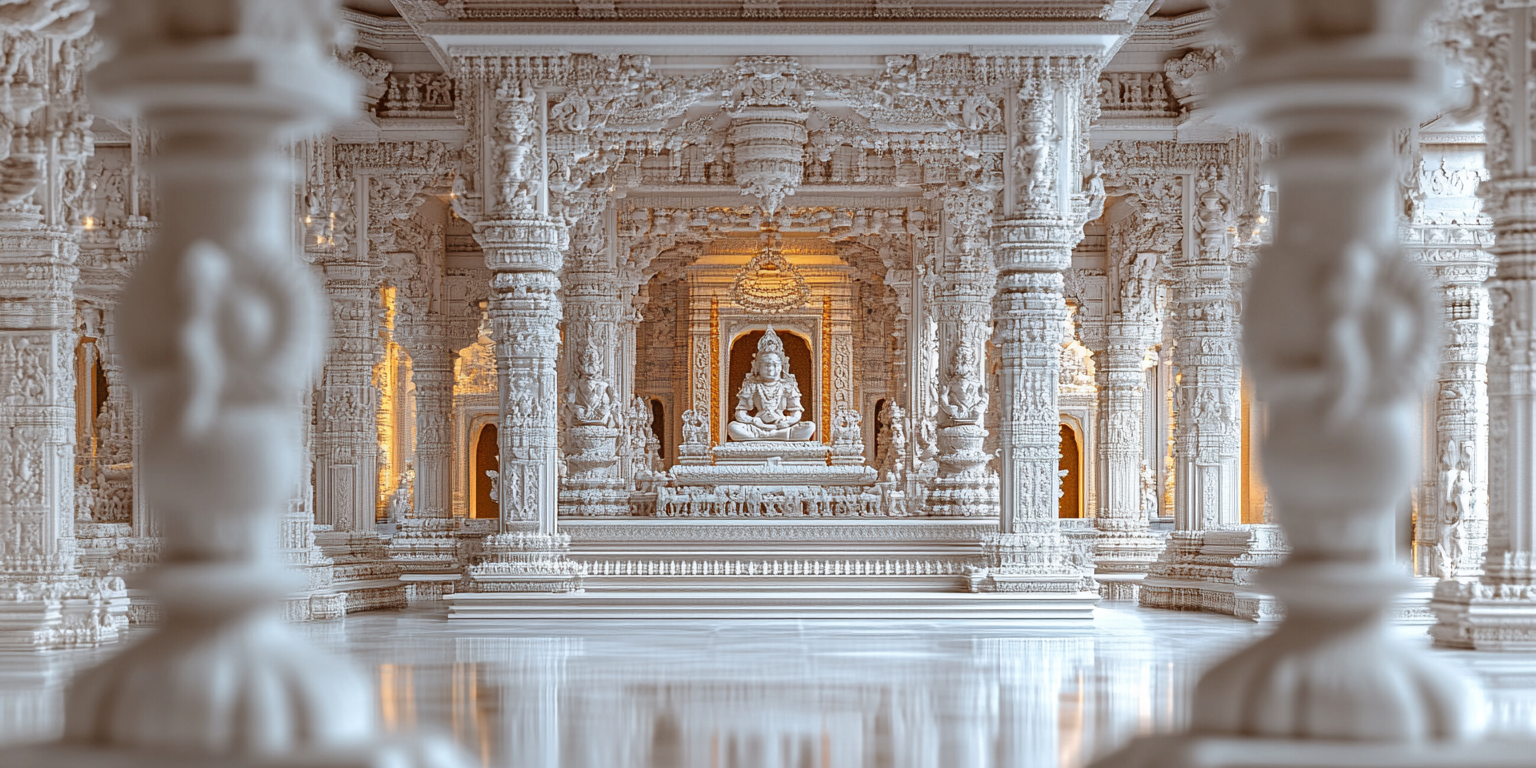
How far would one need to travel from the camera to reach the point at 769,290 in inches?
841

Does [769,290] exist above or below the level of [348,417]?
above

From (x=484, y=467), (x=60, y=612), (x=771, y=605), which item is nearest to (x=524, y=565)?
(x=771, y=605)

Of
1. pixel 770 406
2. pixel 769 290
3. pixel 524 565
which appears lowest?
pixel 524 565

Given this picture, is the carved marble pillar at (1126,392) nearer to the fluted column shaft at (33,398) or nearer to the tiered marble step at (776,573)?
the tiered marble step at (776,573)

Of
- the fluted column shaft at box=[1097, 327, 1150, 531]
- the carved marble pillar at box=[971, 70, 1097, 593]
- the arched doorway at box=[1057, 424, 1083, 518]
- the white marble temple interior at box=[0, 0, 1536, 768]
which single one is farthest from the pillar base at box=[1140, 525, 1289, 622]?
the arched doorway at box=[1057, 424, 1083, 518]

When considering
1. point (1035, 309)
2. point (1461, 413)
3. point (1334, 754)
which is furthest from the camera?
point (1461, 413)

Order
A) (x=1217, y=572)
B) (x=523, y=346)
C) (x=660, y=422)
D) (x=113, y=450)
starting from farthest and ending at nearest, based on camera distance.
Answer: (x=660, y=422) < (x=113, y=450) < (x=1217, y=572) < (x=523, y=346)

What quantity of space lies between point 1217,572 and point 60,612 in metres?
10.3

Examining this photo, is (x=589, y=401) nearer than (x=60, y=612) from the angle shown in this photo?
No

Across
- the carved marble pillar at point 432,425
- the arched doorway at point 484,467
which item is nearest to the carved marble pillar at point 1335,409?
the carved marble pillar at point 432,425

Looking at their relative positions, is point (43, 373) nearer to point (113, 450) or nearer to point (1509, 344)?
point (113, 450)

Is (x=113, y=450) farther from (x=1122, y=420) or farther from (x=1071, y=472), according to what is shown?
(x=1071, y=472)

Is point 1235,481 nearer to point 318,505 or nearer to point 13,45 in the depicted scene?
point 318,505

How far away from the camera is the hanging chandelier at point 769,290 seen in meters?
21.2
